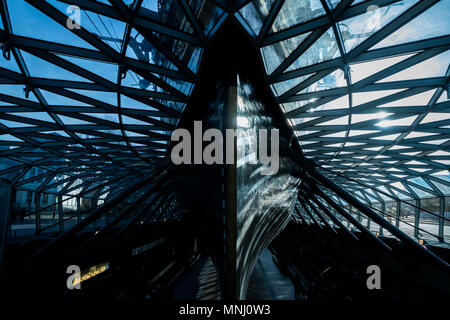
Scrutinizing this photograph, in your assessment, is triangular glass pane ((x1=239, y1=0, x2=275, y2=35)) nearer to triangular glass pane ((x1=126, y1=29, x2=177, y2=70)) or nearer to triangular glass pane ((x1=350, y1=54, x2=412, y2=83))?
triangular glass pane ((x1=126, y1=29, x2=177, y2=70))

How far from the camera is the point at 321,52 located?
7.77 meters

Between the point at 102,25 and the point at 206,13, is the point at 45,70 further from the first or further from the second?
the point at 206,13

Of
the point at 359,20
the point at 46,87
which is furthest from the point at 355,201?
the point at 46,87

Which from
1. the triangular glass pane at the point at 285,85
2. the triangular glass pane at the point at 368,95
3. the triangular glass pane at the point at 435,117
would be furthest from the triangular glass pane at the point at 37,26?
the triangular glass pane at the point at 435,117

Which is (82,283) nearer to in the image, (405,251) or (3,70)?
(3,70)

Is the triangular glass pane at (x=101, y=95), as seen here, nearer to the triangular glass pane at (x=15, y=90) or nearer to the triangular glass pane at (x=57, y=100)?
the triangular glass pane at (x=57, y=100)

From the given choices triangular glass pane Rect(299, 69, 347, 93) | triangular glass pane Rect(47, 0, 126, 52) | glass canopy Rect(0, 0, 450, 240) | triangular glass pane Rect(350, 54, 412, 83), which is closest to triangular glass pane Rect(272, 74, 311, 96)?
glass canopy Rect(0, 0, 450, 240)

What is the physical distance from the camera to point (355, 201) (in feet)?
32.7

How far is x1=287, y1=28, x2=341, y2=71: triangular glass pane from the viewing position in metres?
7.08
